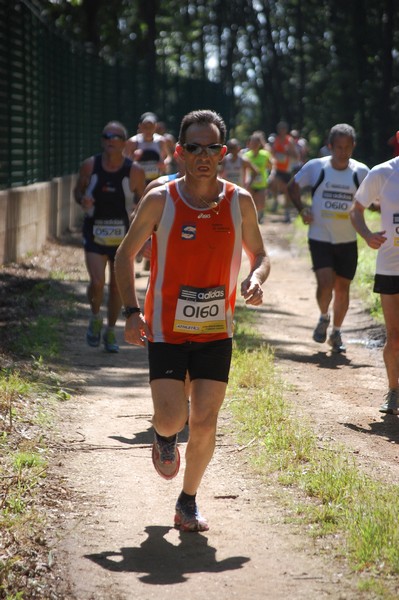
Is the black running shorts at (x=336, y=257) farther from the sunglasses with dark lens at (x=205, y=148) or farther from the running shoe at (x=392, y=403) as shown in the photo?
the sunglasses with dark lens at (x=205, y=148)

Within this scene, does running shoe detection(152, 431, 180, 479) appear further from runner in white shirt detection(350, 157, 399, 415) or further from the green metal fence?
the green metal fence

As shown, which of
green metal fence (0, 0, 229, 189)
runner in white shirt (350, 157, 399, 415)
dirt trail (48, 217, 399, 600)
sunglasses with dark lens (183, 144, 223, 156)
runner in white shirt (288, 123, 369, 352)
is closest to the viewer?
dirt trail (48, 217, 399, 600)

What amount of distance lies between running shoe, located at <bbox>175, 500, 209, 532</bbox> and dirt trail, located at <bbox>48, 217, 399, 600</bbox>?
5cm

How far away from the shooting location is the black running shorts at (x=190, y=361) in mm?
5820

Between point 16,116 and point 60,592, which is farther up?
point 16,116

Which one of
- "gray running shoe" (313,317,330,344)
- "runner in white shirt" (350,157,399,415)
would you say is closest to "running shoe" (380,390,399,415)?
"runner in white shirt" (350,157,399,415)

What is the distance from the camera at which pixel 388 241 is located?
8.62 meters

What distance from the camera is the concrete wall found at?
1614cm

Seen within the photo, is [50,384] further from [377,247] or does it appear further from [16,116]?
[16,116]

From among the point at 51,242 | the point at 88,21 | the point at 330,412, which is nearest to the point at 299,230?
the point at 51,242

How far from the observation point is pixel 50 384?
933 cm

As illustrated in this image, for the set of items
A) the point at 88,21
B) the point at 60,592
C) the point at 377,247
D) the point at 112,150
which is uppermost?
the point at 88,21

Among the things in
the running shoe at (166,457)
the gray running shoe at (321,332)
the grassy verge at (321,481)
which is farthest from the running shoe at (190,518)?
the gray running shoe at (321,332)

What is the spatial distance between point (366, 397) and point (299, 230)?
1632cm
